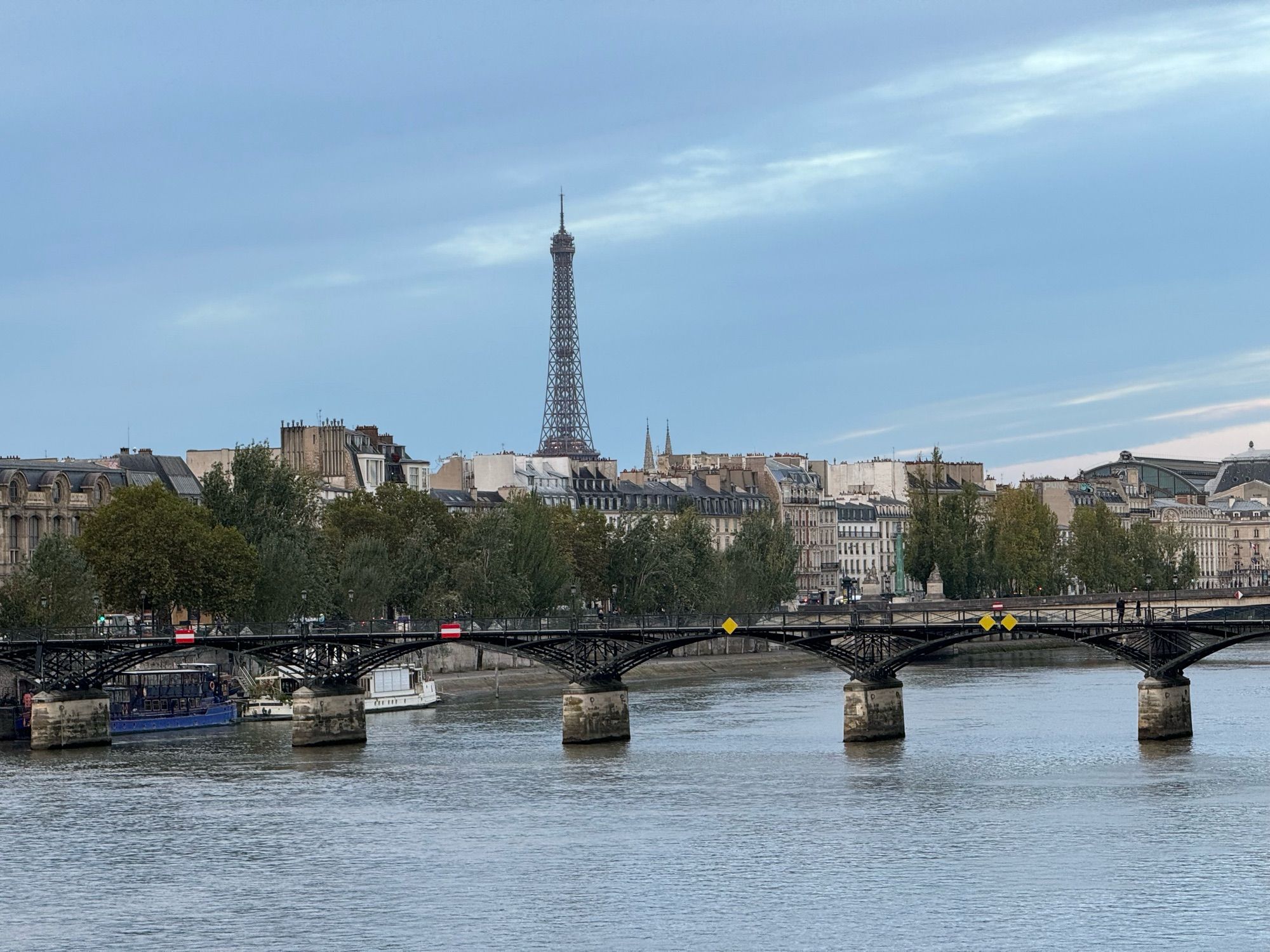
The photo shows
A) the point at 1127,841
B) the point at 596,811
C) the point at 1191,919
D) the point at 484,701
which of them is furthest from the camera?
the point at 484,701

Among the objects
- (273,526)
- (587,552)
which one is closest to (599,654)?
(273,526)

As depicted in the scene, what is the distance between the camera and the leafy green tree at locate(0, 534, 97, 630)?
106m

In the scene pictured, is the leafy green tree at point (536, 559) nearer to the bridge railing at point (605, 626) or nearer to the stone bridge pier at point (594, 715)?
the bridge railing at point (605, 626)

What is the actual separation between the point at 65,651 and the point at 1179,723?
40.7 m

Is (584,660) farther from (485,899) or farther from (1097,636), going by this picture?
(485,899)

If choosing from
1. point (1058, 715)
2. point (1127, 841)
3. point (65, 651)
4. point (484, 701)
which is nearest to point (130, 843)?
point (1127, 841)

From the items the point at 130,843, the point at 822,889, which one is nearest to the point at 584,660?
the point at 130,843

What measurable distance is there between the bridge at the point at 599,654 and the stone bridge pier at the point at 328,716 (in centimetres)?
5

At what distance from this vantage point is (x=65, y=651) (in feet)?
309

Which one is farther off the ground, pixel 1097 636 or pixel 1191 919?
pixel 1097 636

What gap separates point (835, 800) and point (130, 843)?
19068 millimetres

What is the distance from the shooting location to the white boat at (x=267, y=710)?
10569cm

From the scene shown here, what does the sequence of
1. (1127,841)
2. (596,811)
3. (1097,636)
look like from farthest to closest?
(1097,636) < (596,811) < (1127,841)

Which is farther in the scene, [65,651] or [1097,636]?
[65,651]
